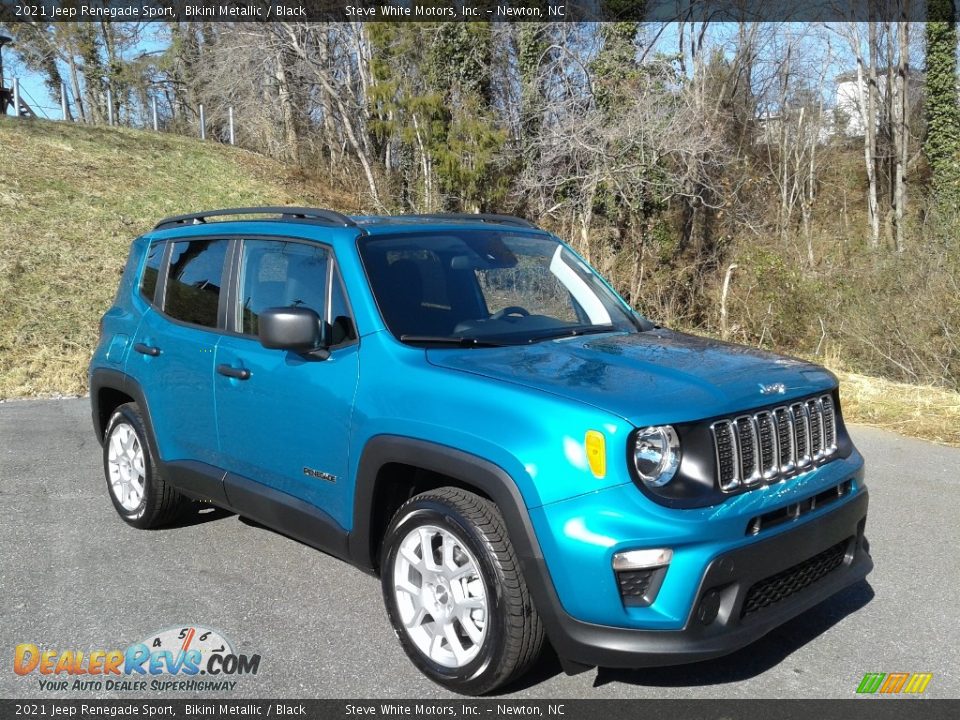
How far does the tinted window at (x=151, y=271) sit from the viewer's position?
5.55 metres

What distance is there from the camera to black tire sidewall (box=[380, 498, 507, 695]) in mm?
3279

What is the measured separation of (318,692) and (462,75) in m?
20.9

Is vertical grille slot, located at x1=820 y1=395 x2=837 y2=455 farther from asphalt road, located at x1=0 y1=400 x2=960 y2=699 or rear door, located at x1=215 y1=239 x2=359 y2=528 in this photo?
rear door, located at x1=215 y1=239 x2=359 y2=528

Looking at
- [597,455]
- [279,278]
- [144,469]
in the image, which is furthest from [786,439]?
[144,469]

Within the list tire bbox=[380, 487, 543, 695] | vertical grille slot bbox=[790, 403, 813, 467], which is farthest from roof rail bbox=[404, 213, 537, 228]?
vertical grille slot bbox=[790, 403, 813, 467]

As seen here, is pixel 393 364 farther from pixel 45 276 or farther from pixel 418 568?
pixel 45 276

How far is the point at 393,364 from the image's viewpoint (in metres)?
3.76

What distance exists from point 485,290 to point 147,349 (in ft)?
6.96

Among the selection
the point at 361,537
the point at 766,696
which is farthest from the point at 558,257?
the point at 766,696

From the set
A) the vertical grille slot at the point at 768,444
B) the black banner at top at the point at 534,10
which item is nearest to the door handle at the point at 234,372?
the vertical grille slot at the point at 768,444

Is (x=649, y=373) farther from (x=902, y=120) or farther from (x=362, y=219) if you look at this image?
(x=902, y=120)

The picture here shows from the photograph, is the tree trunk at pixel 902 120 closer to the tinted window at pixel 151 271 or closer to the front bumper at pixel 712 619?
the tinted window at pixel 151 271

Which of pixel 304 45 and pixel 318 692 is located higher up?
pixel 304 45

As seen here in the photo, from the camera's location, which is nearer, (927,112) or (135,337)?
(135,337)
